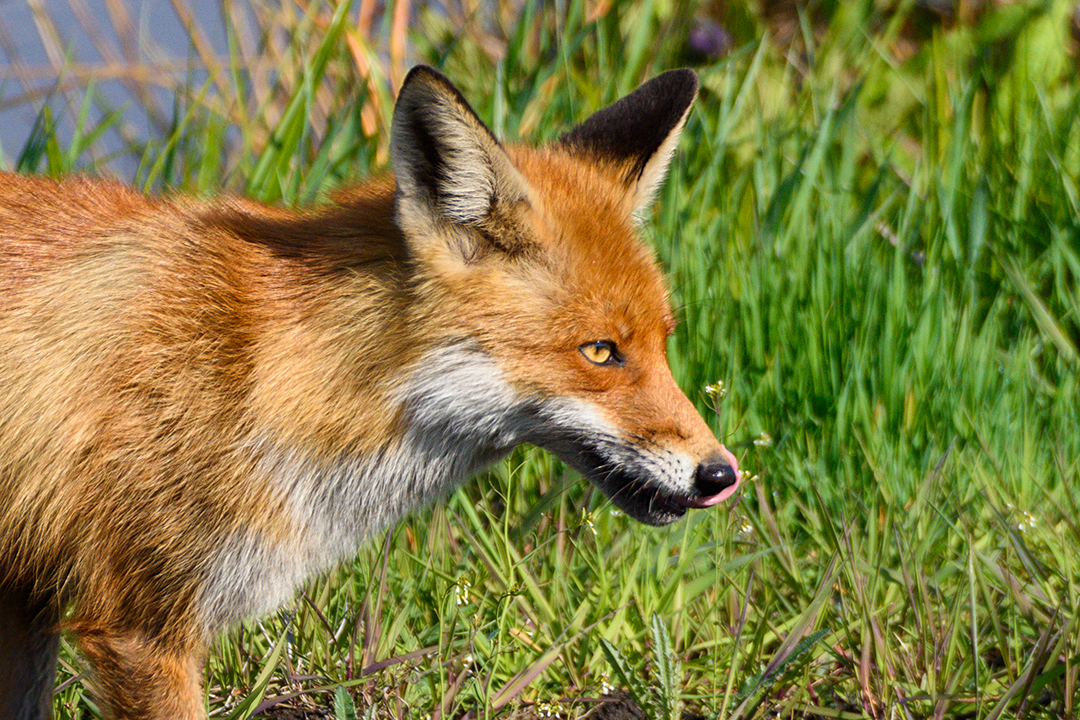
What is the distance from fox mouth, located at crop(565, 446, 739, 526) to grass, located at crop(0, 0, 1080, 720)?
0.18 m

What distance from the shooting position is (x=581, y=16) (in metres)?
6.53

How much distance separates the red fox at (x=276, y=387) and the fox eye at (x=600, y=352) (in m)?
0.01

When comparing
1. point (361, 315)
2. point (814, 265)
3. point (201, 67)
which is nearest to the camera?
point (361, 315)

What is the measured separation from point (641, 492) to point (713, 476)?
290mm

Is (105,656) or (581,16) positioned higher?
(581,16)

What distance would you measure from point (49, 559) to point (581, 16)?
15.7 feet

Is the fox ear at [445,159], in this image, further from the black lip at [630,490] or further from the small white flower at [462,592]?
the small white flower at [462,592]

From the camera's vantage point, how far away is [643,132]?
3.48 metres

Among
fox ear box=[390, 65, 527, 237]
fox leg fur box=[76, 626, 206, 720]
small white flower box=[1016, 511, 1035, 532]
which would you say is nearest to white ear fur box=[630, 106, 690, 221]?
fox ear box=[390, 65, 527, 237]

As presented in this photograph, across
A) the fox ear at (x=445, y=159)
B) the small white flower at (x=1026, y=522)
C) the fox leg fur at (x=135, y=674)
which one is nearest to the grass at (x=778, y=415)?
the small white flower at (x=1026, y=522)

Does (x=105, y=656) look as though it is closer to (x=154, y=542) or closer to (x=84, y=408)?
(x=154, y=542)

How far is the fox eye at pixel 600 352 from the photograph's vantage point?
297cm

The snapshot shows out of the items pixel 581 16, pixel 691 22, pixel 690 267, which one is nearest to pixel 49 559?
pixel 690 267

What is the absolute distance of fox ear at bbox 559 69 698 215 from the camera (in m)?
3.43
